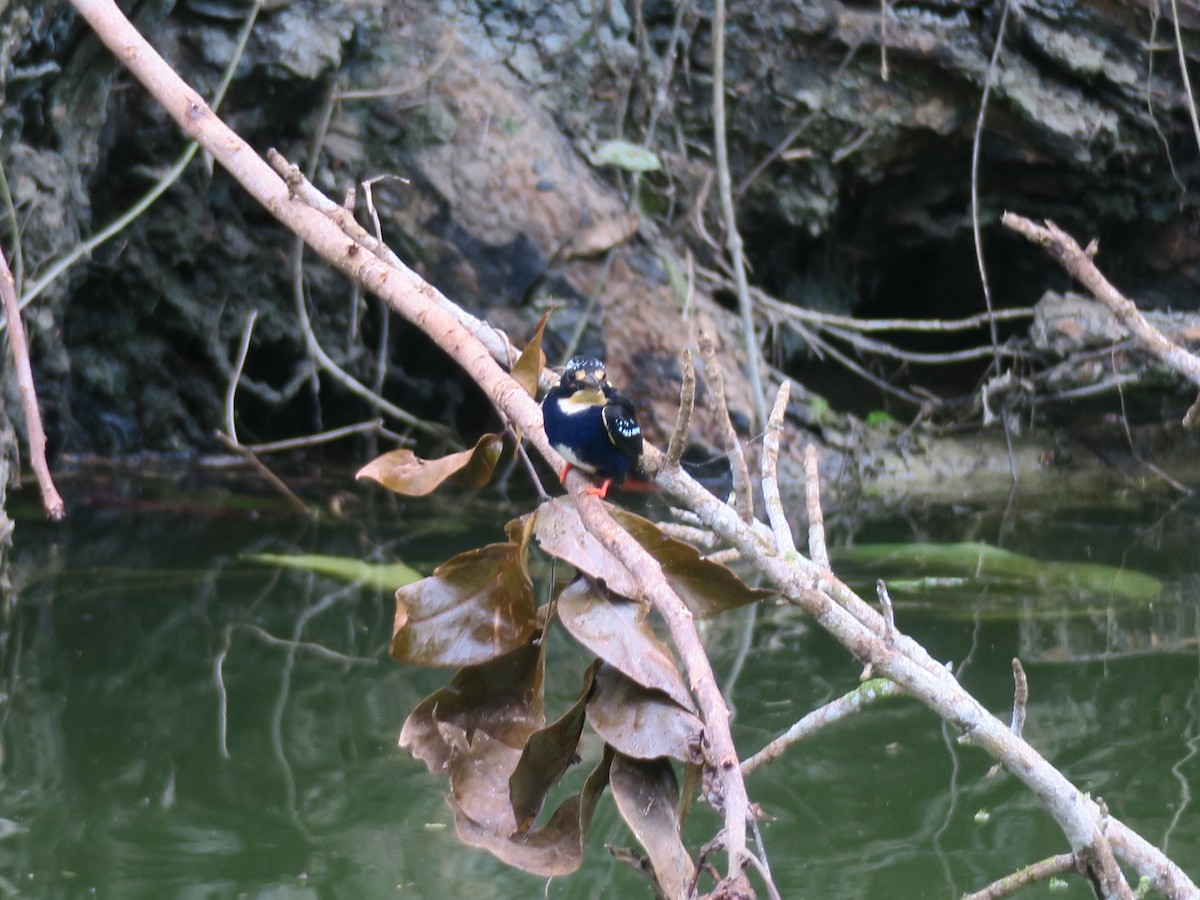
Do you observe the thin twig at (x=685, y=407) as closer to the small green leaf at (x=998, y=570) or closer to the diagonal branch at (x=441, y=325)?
the diagonal branch at (x=441, y=325)

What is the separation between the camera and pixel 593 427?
5.09 ft

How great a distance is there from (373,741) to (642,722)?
1.62m

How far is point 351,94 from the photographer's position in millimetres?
5117

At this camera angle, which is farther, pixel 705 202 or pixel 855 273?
pixel 855 273

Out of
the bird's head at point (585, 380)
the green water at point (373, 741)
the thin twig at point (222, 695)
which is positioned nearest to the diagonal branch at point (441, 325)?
the bird's head at point (585, 380)

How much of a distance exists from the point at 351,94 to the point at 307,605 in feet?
8.16

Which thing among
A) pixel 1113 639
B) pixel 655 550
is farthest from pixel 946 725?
pixel 655 550

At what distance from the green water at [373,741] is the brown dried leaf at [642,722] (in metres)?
0.62

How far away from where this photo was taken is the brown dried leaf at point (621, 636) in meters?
1.11

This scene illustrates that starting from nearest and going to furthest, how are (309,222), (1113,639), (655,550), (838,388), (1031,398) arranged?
(655,550) < (309,222) < (1113,639) < (1031,398) < (838,388)

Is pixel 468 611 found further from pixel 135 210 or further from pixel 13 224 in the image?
pixel 135 210

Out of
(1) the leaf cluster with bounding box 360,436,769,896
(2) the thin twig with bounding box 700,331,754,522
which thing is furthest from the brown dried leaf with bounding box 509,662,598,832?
(2) the thin twig with bounding box 700,331,754,522

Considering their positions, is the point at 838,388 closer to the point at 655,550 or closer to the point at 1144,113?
the point at 1144,113

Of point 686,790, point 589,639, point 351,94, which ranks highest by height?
point 351,94
